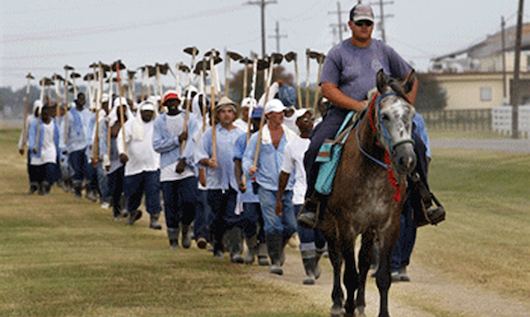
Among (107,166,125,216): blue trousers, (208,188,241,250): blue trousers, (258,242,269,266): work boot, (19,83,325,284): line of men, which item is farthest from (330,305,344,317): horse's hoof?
(107,166,125,216): blue trousers

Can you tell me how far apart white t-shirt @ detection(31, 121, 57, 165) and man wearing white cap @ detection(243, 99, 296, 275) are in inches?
668

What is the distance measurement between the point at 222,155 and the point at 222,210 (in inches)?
27.9

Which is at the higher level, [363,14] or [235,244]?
[363,14]

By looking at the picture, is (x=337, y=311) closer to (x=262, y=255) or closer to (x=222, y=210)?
(x=262, y=255)

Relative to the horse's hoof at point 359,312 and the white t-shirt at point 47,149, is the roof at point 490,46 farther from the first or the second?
the horse's hoof at point 359,312

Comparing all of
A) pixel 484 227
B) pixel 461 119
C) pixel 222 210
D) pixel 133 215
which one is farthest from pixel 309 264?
pixel 461 119

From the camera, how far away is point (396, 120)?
508 inches

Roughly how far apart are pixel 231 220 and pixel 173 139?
9.44ft

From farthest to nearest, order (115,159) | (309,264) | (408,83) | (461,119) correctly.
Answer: (461,119), (115,159), (309,264), (408,83)

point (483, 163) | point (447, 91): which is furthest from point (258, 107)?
point (447, 91)

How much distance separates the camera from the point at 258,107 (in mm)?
20844

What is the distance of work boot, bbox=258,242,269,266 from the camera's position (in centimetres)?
2008

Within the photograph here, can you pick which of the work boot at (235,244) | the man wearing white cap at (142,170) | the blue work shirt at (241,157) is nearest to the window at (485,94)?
the man wearing white cap at (142,170)

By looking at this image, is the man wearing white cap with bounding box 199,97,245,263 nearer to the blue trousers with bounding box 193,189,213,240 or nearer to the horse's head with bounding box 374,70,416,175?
the blue trousers with bounding box 193,189,213,240
